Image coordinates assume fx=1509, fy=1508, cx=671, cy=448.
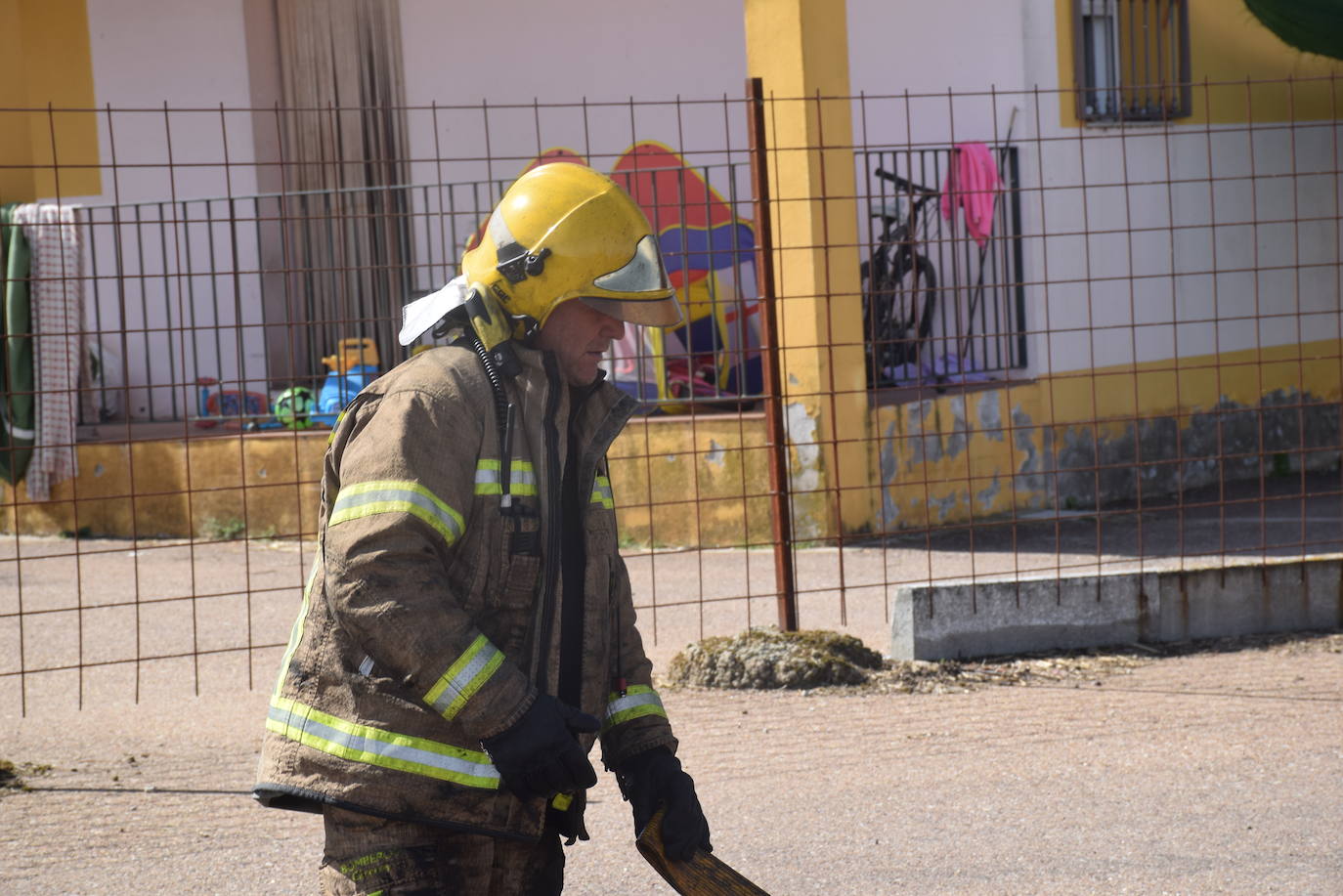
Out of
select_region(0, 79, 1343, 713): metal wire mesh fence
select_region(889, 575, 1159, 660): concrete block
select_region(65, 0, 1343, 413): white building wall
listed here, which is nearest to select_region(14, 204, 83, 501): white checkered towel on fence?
select_region(0, 79, 1343, 713): metal wire mesh fence

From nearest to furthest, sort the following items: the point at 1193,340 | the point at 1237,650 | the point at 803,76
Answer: the point at 1237,650 → the point at 803,76 → the point at 1193,340

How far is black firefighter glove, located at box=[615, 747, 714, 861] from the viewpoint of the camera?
258cm

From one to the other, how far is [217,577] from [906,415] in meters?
4.44

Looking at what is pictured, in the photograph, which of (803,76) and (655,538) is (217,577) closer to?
(655,538)

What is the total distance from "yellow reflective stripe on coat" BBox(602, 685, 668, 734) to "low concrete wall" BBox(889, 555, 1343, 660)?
3.69 m

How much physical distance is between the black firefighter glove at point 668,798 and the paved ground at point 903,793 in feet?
5.01

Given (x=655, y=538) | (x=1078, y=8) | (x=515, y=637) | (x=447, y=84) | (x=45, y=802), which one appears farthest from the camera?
(x=447, y=84)

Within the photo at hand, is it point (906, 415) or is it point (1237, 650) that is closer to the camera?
point (1237, 650)

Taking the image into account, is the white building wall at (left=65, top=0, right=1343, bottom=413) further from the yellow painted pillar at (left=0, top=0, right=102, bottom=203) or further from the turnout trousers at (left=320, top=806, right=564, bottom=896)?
the turnout trousers at (left=320, top=806, right=564, bottom=896)

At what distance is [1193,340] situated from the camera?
39.3 ft

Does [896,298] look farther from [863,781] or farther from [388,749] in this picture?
[388,749]

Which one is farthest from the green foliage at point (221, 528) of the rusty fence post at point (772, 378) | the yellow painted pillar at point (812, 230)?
the rusty fence post at point (772, 378)

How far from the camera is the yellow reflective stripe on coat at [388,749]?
2322 millimetres

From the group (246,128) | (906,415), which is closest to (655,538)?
(906,415)
